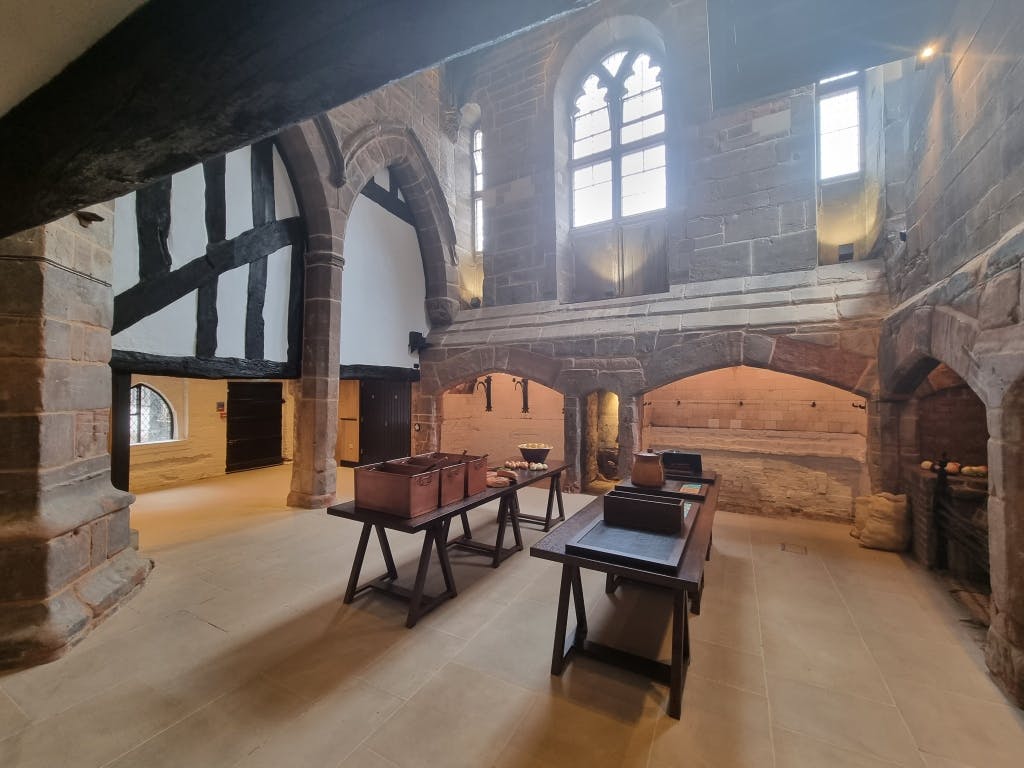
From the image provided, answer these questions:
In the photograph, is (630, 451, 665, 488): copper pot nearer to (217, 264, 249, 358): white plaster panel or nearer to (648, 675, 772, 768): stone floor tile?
(648, 675, 772, 768): stone floor tile

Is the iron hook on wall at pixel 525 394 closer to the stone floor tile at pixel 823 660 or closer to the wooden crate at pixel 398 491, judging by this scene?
the wooden crate at pixel 398 491

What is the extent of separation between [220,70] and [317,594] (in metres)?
2.85

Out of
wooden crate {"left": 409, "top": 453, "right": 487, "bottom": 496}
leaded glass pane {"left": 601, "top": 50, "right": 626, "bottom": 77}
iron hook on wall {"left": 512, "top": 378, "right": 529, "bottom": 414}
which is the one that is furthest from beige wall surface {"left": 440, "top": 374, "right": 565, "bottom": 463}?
leaded glass pane {"left": 601, "top": 50, "right": 626, "bottom": 77}

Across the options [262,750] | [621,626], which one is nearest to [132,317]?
[262,750]

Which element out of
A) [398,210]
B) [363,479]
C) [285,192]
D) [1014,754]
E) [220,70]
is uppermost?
[398,210]

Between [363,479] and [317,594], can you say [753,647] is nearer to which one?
[363,479]

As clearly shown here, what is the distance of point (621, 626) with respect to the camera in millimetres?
2346

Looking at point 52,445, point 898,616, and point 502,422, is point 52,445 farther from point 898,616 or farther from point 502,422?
point 502,422

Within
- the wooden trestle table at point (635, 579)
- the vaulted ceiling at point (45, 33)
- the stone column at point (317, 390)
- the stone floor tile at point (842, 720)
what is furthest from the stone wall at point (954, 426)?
the stone column at point (317, 390)

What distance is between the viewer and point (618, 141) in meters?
6.08

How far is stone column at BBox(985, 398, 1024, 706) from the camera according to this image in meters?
1.82

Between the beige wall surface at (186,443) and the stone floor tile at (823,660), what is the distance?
627 centimetres

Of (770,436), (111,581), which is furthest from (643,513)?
(770,436)

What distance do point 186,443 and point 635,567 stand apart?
671 centimetres
